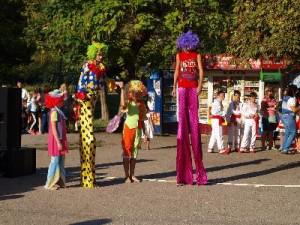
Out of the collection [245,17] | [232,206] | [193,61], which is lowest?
[232,206]

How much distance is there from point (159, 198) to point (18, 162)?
11.4 feet

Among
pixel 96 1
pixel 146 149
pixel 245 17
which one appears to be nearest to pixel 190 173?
pixel 245 17

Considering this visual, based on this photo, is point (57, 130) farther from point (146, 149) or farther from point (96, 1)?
point (96, 1)

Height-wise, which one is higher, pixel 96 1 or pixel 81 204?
pixel 96 1

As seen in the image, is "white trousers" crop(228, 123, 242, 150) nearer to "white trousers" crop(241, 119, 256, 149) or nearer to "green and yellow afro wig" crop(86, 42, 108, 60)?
"white trousers" crop(241, 119, 256, 149)

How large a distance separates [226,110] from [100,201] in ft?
32.3

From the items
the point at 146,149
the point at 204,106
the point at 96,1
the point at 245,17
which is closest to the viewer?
the point at 245,17

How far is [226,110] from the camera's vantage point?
61.0 feet

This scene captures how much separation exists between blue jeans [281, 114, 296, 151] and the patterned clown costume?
8.45m

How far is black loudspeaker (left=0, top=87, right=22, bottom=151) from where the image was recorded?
12031 mm

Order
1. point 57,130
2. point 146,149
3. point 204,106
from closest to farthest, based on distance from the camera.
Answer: point 57,130 → point 146,149 → point 204,106

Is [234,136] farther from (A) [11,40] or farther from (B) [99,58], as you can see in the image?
(A) [11,40]

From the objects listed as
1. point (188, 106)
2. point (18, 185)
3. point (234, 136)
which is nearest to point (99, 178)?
point (18, 185)

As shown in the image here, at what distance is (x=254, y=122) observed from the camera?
18.5 meters
